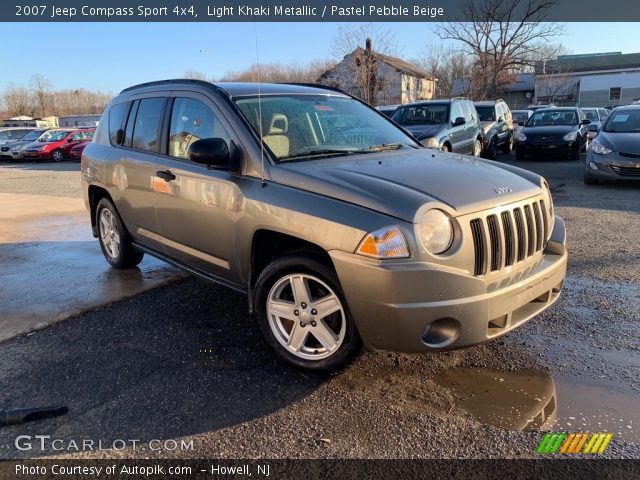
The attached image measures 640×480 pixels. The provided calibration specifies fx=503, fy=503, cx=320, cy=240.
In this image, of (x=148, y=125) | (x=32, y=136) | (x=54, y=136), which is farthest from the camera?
(x=32, y=136)

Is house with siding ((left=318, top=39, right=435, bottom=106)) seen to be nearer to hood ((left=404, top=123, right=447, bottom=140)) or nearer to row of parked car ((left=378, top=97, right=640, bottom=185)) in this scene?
row of parked car ((left=378, top=97, right=640, bottom=185))

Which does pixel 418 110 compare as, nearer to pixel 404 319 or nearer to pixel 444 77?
pixel 404 319

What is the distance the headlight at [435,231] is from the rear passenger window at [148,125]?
8.78ft

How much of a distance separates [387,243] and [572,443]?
1.39 meters

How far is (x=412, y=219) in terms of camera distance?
269cm

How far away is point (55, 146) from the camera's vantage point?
23.8 meters

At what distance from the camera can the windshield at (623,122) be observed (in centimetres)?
1070

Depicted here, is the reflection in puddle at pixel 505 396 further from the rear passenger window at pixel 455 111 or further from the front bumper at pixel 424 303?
the rear passenger window at pixel 455 111

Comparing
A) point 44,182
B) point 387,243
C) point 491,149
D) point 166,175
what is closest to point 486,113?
point 491,149

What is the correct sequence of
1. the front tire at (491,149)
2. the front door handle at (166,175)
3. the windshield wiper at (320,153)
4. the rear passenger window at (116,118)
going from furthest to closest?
the front tire at (491,149) → the rear passenger window at (116,118) → the front door handle at (166,175) → the windshield wiper at (320,153)

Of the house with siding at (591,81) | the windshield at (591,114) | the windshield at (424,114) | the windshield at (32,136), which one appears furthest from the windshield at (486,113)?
the house with siding at (591,81)

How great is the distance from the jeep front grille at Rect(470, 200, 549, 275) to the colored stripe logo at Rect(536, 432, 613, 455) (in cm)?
92

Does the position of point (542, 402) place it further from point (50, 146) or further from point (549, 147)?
point (50, 146)

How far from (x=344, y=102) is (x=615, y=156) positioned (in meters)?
7.91
